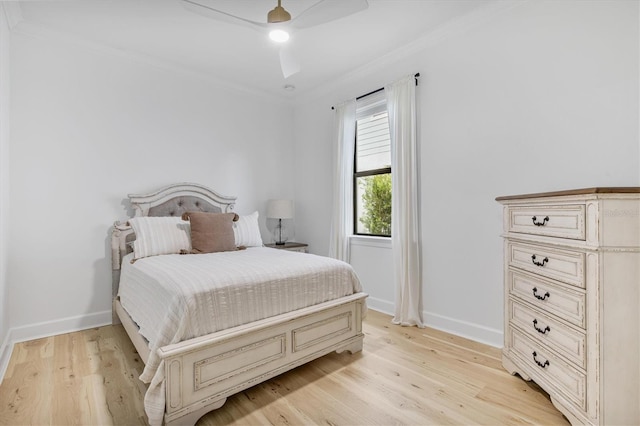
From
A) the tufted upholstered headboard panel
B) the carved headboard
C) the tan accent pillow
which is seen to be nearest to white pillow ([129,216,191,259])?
the tan accent pillow

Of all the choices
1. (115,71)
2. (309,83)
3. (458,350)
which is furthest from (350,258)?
(115,71)

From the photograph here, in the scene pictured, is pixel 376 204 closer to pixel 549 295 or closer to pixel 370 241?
pixel 370 241

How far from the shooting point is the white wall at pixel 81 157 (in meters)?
2.71

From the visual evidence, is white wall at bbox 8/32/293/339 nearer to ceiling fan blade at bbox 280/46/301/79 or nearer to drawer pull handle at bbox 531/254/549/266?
ceiling fan blade at bbox 280/46/301/79

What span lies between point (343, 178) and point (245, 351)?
2384 millimetres

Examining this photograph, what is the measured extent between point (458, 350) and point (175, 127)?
355cm

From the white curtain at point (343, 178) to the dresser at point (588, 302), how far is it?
84.2 inches

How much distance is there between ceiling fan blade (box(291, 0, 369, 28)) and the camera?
6.29 ft

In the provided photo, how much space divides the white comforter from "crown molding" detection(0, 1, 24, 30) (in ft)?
7.03

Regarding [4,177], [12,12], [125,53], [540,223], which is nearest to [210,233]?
[4,177]

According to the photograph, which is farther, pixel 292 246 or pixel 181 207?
pixel 292 246

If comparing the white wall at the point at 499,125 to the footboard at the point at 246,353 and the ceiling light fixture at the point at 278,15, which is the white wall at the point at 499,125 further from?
the ceiling light fixture at the point at 278,15

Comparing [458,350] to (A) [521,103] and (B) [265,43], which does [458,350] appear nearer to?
(A) [521,103]

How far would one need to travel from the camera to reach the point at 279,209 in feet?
13.3
